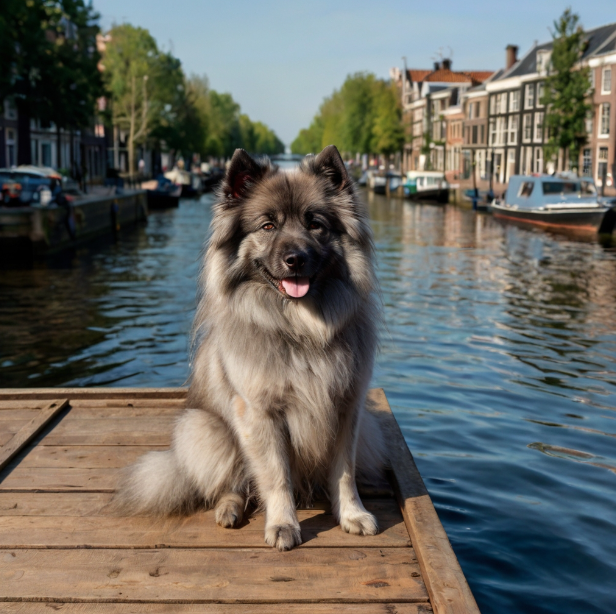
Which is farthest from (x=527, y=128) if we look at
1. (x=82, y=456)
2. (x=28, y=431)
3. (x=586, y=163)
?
(x=82, y=456)

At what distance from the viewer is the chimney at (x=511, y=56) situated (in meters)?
62.9

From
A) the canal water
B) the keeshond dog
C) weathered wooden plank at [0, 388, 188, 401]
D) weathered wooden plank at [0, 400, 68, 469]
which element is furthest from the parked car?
the keeshond dog

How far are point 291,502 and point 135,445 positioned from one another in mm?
1417

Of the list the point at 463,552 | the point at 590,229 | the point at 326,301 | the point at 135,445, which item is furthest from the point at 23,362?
the point at 590,229

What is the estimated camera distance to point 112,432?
4.75m

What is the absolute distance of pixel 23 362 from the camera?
34.5 feet

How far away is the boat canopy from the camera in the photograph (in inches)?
1255

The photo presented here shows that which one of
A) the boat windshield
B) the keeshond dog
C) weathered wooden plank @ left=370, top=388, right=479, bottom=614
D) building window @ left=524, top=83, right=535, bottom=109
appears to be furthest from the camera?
building window @ left=524, top=83, right=535, bottom=109

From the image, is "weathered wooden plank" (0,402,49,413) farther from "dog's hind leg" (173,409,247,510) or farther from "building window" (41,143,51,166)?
"building window" (41,143,51,166)

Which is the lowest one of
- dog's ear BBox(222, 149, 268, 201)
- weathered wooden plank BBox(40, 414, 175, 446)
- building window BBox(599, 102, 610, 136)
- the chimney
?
weathered wooden plank BBox(40, 414, 175, 446)

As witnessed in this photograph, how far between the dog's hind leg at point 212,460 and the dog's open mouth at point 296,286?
0.76 meters

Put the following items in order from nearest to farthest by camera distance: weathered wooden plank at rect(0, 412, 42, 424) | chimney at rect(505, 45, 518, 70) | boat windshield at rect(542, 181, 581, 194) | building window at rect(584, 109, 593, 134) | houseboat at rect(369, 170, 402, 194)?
weathered wooden plank at rect(0, 412, 42, 424)
boat windshield at rect(542, 181, 581, 194)
building window at rect(584, 109, 593, 134)
chimney at rect(505, 45, 518, 70)
houseboat at rect(369, 170, 402, 194)

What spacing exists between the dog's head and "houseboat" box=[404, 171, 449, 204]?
165ft

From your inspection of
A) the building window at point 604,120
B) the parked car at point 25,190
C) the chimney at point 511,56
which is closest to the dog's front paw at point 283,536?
the parked car at point 25,190
